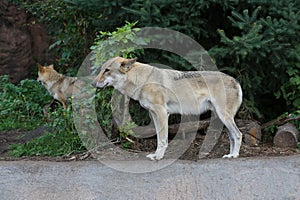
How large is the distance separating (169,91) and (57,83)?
12.3 feet

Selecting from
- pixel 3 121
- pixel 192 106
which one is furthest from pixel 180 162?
pixel 3 121

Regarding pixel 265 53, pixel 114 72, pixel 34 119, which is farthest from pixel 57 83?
pixel 265 53

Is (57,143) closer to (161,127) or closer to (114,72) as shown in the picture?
(114,72)

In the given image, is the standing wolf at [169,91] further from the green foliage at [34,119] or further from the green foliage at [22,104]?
the green foliage at [22,104]

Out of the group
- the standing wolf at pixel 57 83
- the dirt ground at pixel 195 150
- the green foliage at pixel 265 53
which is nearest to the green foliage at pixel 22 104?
the standing wolf at pixel 57 83

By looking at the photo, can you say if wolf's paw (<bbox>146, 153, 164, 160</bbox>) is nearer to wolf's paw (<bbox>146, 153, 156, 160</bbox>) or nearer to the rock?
wolf's paw (<bbox>146, 153, 156, 160</bbox>)

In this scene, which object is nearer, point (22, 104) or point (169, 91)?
point (169, 91)

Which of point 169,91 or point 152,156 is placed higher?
point 169,91

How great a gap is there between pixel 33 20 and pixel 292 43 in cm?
680

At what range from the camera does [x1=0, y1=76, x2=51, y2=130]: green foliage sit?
29.3 ft

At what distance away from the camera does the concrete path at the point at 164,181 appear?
5137 millimetres

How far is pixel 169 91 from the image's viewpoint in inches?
249

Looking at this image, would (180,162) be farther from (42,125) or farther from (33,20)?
(33,20)

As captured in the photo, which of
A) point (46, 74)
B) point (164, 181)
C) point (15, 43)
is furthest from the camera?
point (15, 43)
